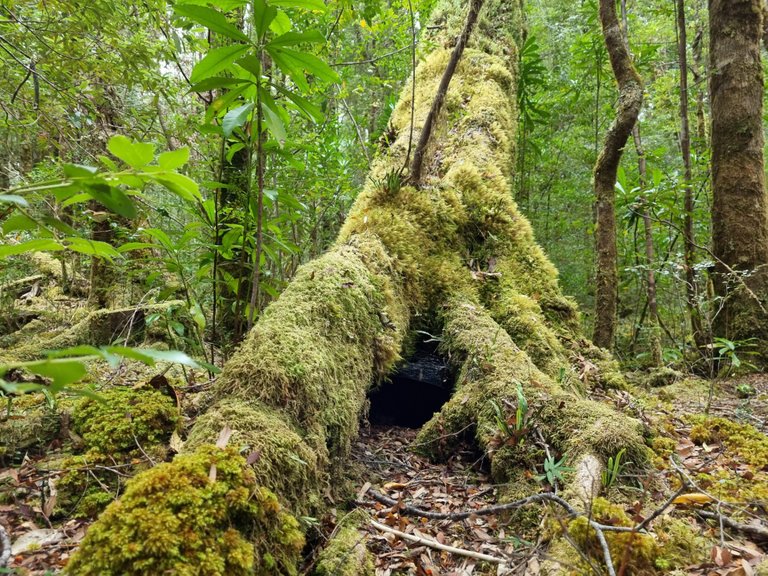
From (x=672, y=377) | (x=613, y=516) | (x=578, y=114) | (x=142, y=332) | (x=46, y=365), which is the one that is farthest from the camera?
(x=578, y=114)

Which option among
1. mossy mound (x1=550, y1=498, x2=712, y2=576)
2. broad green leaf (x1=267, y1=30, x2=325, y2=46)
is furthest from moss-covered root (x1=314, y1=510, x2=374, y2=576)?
broad green leaf (x1=267, y1=30, x2=325, y2=46)

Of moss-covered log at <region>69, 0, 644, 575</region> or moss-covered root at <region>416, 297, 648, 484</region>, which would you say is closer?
moss-covered log at <region>69, 0, 644, 575</region>

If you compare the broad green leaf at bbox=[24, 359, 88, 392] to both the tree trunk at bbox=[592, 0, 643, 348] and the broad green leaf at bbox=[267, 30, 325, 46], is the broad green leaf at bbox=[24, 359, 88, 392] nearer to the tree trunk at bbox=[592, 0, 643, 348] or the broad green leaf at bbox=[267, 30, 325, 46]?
the broad green leaf at bbox=[267, 30, 325, 46]

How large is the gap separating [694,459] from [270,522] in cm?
265

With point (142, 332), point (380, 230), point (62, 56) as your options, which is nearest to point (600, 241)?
point (380, 230)

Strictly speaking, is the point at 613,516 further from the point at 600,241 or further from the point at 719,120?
the point at 719,120

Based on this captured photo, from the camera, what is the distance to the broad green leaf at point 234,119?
6.82 feet

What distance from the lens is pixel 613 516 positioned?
1.83 meters

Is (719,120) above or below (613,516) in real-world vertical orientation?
above

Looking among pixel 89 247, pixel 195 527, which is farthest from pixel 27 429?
pixel 195 527

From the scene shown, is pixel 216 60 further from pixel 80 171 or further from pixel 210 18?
pixel 80 171

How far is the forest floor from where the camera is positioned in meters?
1.66

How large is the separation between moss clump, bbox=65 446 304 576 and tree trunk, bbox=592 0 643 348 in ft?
15.4

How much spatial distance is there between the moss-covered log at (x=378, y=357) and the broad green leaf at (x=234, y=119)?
100 cm
